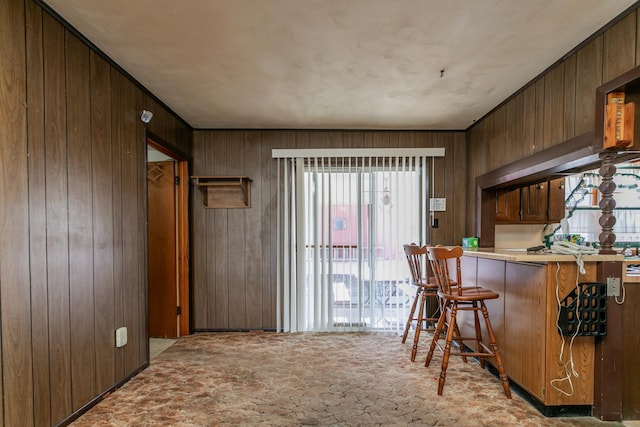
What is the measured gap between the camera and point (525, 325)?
2115mm

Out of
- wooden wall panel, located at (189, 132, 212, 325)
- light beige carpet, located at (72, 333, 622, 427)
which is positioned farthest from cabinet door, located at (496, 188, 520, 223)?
wooden wall panel, located at (189, 132, 212, 325)

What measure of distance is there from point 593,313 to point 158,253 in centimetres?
393

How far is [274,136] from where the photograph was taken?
381 cm

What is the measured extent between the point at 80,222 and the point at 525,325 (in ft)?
9.94

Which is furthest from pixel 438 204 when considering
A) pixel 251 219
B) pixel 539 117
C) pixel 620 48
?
pixel 251 219

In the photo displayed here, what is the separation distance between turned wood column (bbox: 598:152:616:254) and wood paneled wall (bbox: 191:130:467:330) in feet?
5.92

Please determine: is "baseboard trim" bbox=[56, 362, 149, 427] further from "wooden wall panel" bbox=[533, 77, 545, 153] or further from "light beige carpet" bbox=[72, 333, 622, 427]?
"wooden wall panel" bbox=[533, 77, 545, 153]

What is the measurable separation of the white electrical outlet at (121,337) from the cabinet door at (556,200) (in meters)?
4.44

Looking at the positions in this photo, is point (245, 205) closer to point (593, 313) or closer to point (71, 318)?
point (71, 318)

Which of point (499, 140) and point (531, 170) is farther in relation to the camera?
point (499, 140)

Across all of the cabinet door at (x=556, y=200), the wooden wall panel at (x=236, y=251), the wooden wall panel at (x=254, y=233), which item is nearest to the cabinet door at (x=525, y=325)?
the cabinet door at (x=556, y=200)

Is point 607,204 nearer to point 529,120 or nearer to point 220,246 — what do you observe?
point 529,120

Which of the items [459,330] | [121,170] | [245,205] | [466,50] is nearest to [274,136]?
[245,205]

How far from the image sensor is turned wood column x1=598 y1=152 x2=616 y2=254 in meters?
1.93
